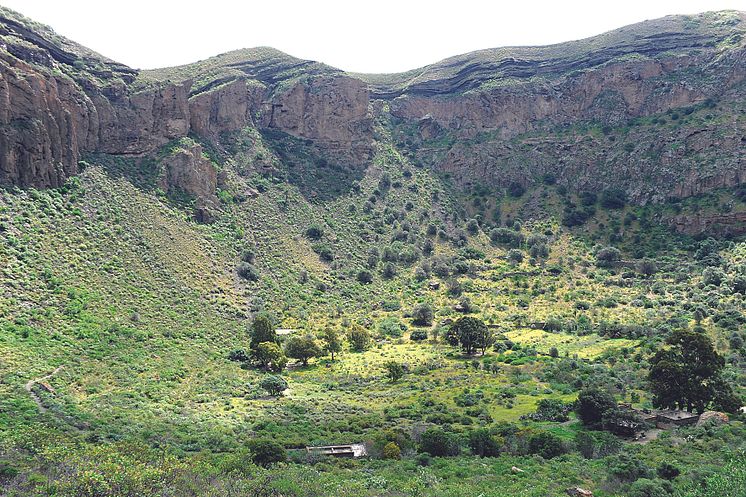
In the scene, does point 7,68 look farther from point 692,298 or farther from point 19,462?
point 692,298

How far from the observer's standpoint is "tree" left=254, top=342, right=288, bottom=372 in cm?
5550

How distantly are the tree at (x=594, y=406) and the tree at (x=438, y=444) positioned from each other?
34.4 feet

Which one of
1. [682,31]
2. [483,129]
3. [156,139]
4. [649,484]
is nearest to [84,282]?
[156,139]

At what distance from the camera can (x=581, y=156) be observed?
336 ft

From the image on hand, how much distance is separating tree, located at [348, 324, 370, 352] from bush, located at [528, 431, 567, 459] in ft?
93.4

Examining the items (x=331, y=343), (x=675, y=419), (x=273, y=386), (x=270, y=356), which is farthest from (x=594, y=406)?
(x=270, y=356)

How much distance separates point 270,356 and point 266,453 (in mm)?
22529

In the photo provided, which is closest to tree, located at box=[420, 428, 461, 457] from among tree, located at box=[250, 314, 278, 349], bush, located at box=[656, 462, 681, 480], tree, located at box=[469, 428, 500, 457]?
tree, located at box=[469, 428, 500, 457]

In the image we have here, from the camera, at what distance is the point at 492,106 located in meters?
113

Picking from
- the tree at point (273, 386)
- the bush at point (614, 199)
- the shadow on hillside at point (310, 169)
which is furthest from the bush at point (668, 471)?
the bush at point (614, 199)

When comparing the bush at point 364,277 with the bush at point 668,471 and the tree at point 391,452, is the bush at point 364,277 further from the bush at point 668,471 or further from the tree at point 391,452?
the bush at point 668,471

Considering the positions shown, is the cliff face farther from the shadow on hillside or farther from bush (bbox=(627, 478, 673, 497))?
bush (bbox=(627, 478, 673, 497))

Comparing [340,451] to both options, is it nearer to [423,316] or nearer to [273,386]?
[273,386]

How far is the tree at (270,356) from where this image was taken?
55500 mm
